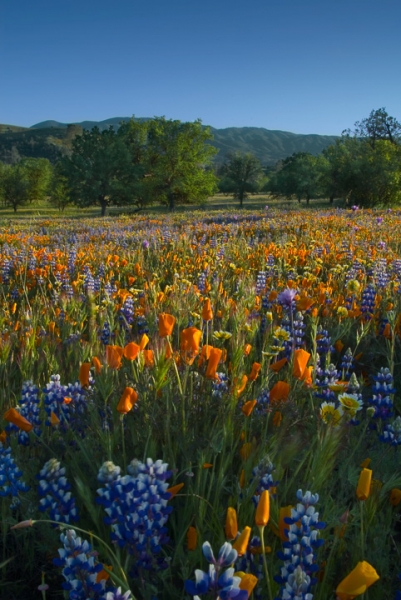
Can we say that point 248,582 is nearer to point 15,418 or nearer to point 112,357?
point 15,418

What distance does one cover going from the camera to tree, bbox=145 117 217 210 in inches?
1822

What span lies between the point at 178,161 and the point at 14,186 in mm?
39160

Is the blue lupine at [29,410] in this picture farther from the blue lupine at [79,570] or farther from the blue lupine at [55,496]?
the blue lupine at [79,570]

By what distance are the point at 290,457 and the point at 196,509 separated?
39cm

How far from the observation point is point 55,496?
1314mm

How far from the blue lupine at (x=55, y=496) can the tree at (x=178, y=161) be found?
1769 inches

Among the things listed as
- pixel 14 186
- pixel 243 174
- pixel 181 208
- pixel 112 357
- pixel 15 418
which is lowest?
pixel 15 418

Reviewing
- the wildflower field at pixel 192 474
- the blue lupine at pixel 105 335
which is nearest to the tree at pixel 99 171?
the blue lupine at pixel 105 335

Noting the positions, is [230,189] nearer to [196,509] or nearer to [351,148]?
[351,148]

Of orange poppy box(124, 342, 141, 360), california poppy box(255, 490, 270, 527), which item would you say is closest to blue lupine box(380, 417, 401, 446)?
california poppy box(255, 490, 270, 527)

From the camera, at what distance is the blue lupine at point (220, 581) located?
871 mm

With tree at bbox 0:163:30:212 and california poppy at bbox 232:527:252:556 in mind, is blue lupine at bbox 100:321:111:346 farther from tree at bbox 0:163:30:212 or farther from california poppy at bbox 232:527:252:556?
tree at bbox 0:163:30:212

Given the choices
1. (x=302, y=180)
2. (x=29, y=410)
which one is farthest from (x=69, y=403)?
(x=302, y=180)

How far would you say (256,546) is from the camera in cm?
122
